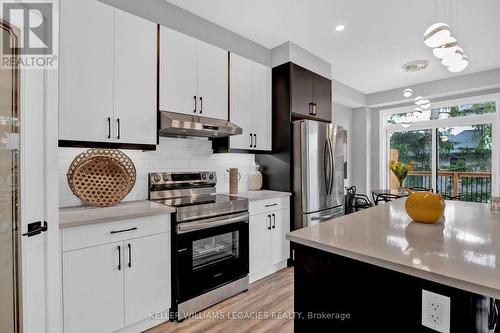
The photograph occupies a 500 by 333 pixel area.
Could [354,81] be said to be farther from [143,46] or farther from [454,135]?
[143,46]

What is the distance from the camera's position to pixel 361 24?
9.15 feet

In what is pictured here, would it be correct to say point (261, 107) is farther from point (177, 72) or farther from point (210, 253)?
point (210, 253)

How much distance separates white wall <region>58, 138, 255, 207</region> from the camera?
6.61ft

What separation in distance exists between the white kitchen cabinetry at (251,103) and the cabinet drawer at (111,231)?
125 centimetres

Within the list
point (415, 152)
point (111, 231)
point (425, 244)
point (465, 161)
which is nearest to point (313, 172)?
point (425, 244)

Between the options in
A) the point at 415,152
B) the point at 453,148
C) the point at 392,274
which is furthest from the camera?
the point at 415,152

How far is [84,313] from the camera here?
158 cm

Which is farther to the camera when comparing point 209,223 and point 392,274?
A: point 209,223

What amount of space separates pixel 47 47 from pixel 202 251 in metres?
1.79

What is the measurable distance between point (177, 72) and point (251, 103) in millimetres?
990

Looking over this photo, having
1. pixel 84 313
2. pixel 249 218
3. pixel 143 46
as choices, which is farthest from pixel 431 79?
pixel 84 313

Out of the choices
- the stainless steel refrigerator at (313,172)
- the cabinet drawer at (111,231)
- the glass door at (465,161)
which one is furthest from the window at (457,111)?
the cabinet drawer at (111,231)

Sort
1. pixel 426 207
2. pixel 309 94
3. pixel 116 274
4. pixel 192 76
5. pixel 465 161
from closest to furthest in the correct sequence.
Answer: pixel 426 207, pixel 116 274, pixel 192 76, pixel 309 94, pixel 465 161

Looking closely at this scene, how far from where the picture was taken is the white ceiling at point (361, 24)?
8.07 feet
